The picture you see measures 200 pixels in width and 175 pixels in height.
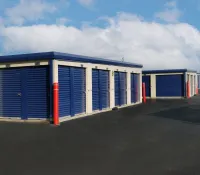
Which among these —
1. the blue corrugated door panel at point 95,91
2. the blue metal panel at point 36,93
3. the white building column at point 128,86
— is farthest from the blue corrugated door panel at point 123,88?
the blue metal panel at point 36,93

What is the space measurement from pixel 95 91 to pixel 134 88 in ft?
25.4

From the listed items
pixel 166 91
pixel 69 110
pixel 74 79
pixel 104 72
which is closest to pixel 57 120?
pixel 69 110

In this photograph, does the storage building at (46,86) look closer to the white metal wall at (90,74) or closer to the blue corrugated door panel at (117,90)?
the white metal wall at (90,74)

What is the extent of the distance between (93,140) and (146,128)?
3.05 meters

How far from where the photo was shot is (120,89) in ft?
70.3

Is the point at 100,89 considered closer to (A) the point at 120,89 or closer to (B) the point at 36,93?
(A) the point at 120,89

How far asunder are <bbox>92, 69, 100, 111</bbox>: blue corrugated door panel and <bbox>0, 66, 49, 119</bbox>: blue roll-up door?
4.14 m

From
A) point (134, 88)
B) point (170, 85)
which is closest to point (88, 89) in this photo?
point (134, 88)

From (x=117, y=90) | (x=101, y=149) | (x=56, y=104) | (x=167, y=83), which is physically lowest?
(x=101, y=149)

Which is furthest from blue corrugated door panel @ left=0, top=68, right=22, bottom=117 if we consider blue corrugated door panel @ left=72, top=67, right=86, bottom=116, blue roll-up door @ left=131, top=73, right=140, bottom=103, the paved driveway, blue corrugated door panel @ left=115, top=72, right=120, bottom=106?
blue roll-up door @ left=131, top=73, right=140, bottom=103

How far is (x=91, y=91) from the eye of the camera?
16719mm

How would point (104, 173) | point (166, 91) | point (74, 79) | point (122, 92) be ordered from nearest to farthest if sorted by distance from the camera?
point (104, 173) < point (74, 79) < point (122, 92) < point (166, 91)

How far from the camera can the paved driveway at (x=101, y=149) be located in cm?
632

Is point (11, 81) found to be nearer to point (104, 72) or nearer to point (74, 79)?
point (74, 79)
